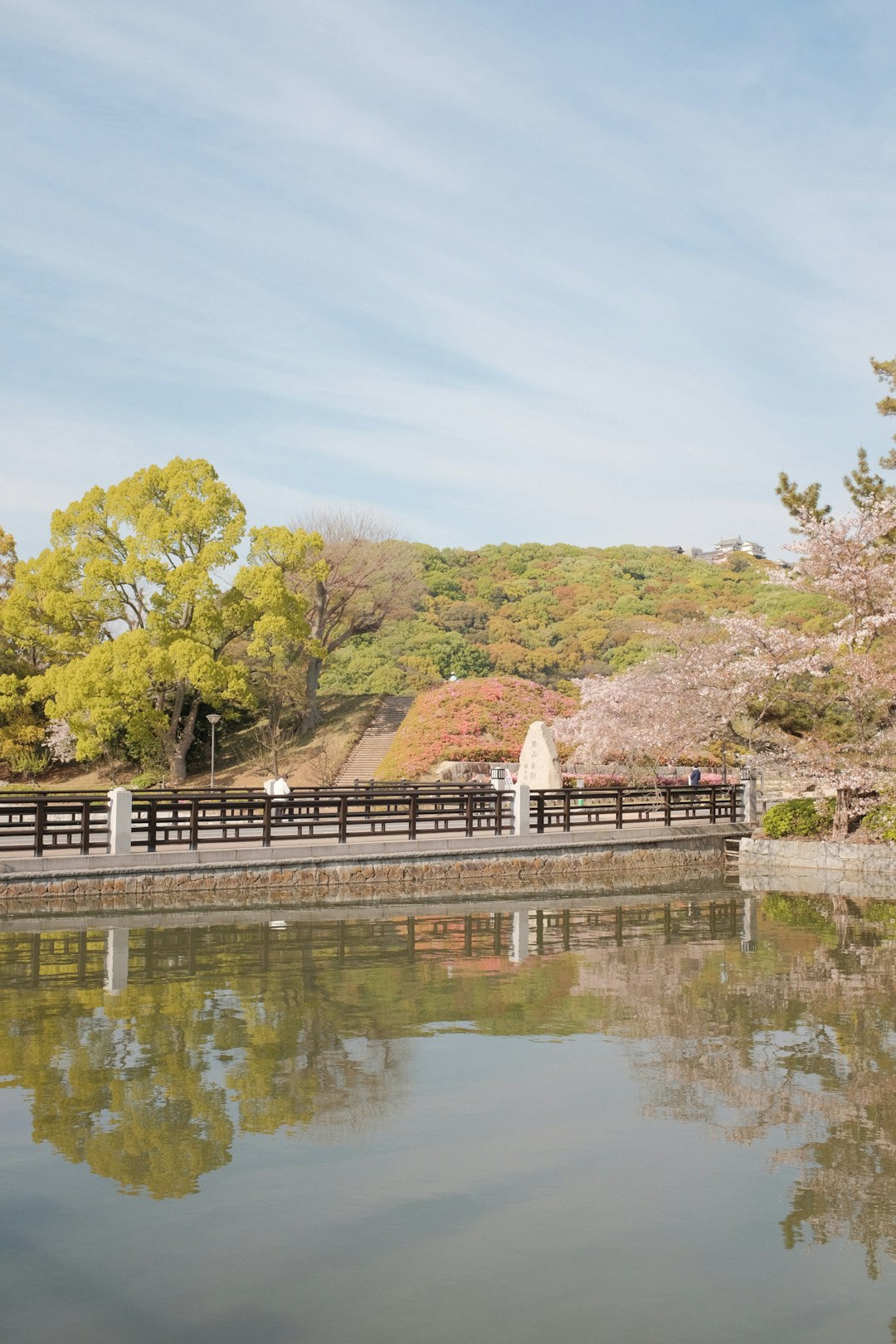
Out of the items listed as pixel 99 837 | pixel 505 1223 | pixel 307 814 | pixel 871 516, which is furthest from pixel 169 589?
pixel 505 1223

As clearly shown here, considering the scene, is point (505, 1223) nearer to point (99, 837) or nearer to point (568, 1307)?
point (568, 1307)

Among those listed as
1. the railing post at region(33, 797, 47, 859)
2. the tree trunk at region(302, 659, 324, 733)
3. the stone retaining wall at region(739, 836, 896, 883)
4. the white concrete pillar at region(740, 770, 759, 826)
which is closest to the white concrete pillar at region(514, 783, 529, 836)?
the stone retaining wall at region(739, 836, 896, 883)

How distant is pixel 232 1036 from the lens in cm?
1016

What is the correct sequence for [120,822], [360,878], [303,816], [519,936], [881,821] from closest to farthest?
[519,936]
[120,822]
[360,878]
[303,816]
[881,821]

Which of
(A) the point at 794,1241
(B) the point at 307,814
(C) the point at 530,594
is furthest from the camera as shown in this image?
(C) the point at 530,594

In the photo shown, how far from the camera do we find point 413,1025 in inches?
425

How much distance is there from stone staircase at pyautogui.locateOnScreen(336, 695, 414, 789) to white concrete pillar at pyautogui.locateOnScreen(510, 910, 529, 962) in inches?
861

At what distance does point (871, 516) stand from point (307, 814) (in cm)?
1416

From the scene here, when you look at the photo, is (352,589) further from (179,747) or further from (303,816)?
(303,816)

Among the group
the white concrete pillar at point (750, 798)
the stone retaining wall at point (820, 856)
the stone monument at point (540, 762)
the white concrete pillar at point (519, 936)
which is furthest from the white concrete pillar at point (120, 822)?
the white concrete pillar at point (750, 798)

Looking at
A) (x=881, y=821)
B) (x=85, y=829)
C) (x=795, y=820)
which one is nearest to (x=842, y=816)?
(x=881, y=821)

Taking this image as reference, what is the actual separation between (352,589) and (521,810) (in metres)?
26.1

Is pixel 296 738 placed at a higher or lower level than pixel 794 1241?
higher

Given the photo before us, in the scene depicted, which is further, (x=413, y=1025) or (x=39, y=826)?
(x=39, y=826)
